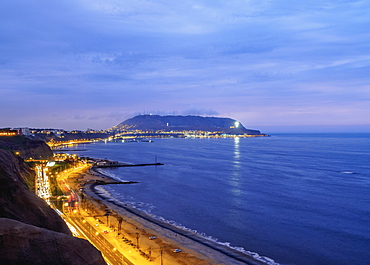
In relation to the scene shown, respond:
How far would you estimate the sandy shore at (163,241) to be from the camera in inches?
858

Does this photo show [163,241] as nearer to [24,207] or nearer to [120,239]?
[120,239]

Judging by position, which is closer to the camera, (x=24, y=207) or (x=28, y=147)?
(x=24, y=207)

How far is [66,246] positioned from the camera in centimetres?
1049

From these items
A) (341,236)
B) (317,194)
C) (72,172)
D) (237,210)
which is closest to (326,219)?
(341,236)

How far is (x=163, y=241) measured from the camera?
25234 mm

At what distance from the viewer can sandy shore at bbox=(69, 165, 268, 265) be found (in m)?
21.8

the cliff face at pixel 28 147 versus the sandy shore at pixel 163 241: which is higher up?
the cliff face at pixel 28 147

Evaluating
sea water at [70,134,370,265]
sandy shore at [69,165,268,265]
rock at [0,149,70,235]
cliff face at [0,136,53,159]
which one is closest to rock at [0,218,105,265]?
rock at [0,149,70,235]

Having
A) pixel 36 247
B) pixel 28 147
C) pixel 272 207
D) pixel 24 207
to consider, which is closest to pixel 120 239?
pixel 24 207

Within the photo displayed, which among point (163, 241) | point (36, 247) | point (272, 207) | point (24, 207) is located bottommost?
point (272, 207)

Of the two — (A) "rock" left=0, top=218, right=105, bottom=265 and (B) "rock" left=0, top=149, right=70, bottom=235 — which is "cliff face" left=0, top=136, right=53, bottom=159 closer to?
(B) "rock" left=0, top=149, right=70, bottom=235

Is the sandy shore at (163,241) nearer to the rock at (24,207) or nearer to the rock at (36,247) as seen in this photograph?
the rock at (24,207)

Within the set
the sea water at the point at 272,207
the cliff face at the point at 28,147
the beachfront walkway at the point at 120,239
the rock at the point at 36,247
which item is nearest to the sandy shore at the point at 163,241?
the beachfront walkway at the point at 120,239

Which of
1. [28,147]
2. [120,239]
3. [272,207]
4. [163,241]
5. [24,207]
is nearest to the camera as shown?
[24,207]
